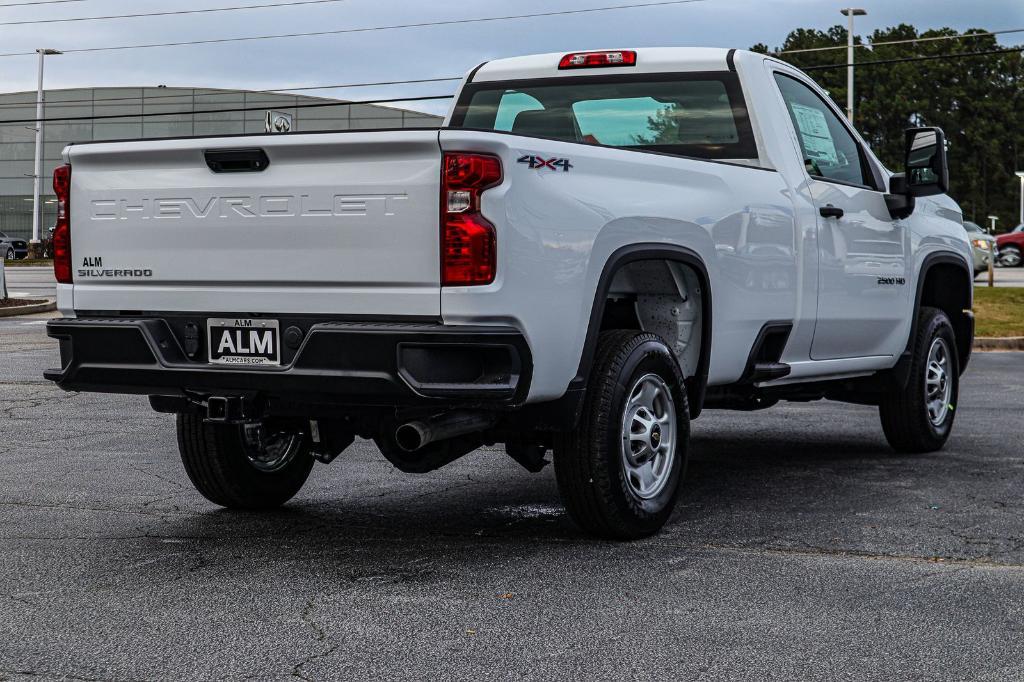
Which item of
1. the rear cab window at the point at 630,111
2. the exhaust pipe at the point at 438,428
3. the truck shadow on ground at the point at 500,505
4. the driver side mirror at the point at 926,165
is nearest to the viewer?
the exhaust pipe at the point at 438,428

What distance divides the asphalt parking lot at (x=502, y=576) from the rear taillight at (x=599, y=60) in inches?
86.3

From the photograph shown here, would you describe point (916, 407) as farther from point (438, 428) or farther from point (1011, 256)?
point (1011, 256)

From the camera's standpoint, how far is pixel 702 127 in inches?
274

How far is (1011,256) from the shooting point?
44.2 meters

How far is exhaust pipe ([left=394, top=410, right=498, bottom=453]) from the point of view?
201 inches

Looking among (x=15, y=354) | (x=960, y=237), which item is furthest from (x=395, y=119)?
(x=960, y=237)

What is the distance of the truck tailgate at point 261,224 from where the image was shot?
193 inches

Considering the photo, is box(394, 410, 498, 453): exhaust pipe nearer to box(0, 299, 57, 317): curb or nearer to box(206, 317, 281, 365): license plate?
box(206, 317, 281, 365): license plate

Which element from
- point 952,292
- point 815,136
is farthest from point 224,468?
point 952,292

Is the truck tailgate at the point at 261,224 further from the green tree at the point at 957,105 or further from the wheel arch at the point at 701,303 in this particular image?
the green tree at the point at 957,105

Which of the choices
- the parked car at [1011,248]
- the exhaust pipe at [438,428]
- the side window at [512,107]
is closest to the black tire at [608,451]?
the exhaust pipe at [438,428]

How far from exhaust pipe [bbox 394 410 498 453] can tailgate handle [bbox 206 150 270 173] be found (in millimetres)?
1102

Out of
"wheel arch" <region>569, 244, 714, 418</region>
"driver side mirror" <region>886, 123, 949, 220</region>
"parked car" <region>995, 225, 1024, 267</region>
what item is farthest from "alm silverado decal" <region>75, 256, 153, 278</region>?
"parked car" <region>995, 225, 1024, 267</region>

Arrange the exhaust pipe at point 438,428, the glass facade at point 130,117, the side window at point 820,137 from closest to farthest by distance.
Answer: the exhaust pipe at point 438,428 → the side window at point 820,137 → the glass facade at point 130,117
